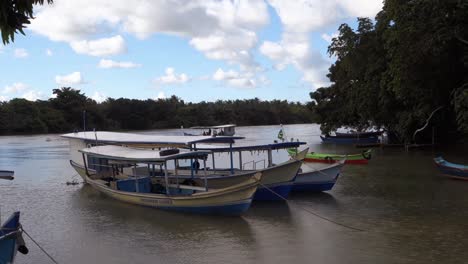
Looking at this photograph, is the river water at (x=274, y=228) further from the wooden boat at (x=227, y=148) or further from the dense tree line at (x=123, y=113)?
the dense tree line at (x=123, y=113)

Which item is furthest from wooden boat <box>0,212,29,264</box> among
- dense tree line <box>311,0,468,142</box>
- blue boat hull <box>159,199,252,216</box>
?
dense tree line <box>311,0,468,142</box>

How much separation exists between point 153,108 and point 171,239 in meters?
85.8

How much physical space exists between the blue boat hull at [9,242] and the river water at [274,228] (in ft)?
7.51

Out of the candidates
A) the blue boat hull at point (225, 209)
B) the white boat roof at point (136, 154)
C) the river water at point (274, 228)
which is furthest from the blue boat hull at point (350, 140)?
the blue boat hull at point (225, 209)

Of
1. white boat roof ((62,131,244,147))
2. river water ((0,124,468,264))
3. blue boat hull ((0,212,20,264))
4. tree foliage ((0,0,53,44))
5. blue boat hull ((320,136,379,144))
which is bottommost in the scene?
river water ((0,124,468,264))

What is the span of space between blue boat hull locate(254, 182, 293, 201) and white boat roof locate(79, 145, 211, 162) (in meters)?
2.14

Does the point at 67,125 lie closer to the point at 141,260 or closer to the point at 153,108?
the point at 153,108

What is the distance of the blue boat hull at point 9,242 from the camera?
22.5 ft

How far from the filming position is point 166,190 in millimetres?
13320

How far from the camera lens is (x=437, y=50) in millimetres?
20484

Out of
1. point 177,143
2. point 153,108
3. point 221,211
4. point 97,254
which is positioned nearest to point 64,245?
point 97,254

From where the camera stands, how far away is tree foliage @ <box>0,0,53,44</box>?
388 centimetres

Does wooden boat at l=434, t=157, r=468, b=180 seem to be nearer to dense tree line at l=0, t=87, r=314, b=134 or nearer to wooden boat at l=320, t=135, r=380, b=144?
wooden boat at l=320, t=135, r=380, b=144

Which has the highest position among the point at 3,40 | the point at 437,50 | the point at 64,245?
the point at 437,50
